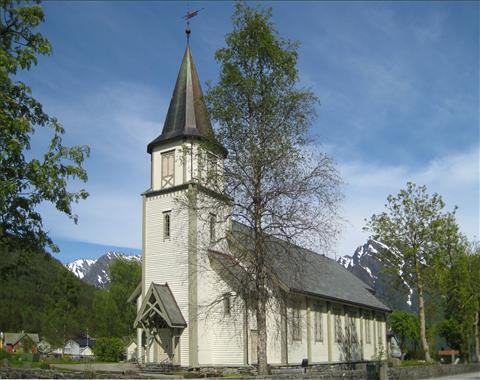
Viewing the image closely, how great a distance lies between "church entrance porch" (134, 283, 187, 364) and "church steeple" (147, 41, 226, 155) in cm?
916

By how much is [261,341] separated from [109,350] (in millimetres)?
27867

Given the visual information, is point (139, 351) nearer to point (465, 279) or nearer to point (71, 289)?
point (465, 279)

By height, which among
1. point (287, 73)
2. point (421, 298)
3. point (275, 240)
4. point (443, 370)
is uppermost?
point (287, 73)

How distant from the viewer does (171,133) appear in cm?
3425

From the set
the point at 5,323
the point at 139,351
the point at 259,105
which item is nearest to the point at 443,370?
the point at 139,351

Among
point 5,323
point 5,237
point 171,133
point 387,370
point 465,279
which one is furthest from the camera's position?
point 5,323

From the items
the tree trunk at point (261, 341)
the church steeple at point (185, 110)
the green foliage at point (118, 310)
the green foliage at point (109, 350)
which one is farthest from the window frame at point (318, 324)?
the green foliage at point (118, 310)

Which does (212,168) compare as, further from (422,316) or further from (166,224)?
(422,316)

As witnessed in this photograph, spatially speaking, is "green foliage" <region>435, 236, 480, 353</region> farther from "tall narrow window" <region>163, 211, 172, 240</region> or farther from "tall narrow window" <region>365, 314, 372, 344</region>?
"tall narrow window" <region>163, 211, 172, 240</region>

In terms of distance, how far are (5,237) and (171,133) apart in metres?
20.5

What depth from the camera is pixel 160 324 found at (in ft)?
105

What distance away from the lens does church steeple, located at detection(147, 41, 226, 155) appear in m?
33.6

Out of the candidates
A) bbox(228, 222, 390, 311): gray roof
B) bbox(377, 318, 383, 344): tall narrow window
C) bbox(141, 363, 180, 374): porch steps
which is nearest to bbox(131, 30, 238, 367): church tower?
bbox(141, 363, 180, 374): porch steps

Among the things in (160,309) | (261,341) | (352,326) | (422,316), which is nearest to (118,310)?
(352,326)
